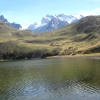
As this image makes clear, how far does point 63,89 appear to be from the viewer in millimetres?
70875

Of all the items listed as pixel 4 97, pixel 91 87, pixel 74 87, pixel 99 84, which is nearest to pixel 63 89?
pixel 74 87

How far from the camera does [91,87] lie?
2795 inches

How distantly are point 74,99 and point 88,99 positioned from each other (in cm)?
392

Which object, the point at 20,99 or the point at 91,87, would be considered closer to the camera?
the point at 20,99

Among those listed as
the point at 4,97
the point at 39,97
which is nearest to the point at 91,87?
the point at 39,97

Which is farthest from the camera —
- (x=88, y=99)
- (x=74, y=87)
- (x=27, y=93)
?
(x=74, y=87)

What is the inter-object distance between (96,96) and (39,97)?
17134mm

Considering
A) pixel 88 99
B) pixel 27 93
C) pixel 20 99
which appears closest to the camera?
pixel 88 99

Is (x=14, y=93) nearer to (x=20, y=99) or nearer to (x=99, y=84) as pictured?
(x=20, y=99)

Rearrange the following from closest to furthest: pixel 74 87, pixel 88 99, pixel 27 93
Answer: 1. pixel 88 99
2. pixel 27 93
3. pixel 74 87

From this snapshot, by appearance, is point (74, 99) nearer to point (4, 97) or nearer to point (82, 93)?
point (82, 93)

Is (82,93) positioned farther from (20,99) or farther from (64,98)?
(20,99)

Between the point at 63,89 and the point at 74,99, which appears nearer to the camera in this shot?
the point at 74,99

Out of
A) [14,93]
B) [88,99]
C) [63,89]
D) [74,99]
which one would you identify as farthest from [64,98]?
[14,93]
